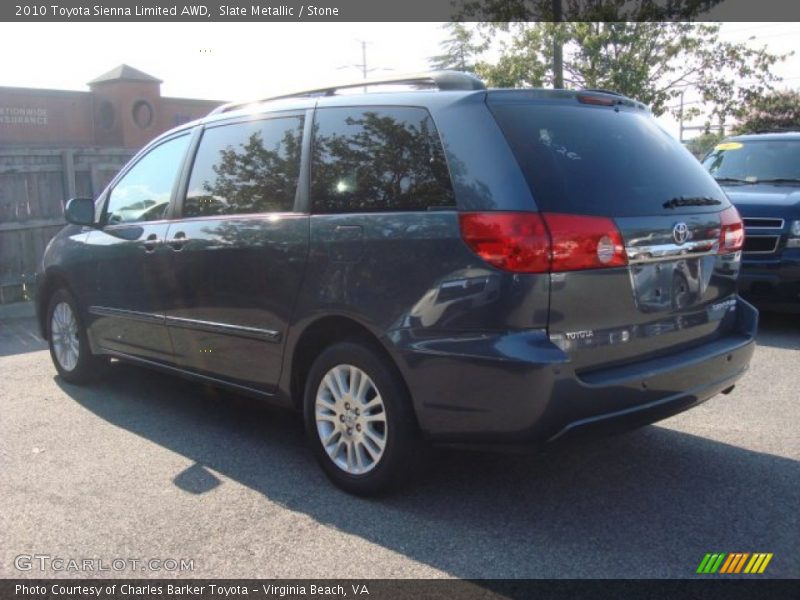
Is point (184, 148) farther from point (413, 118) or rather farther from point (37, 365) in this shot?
point (37, 365)

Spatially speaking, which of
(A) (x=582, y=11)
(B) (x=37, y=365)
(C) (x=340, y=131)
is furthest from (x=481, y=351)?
(A) (x=582, y=11)

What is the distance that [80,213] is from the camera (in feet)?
17.8

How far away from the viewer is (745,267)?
720cm

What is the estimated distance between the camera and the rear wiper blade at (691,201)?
3465mm

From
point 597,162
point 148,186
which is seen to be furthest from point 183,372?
point 597,162

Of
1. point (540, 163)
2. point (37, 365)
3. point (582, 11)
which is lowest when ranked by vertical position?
point (37, 365)

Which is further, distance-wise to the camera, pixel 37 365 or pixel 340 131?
pixel 37 365

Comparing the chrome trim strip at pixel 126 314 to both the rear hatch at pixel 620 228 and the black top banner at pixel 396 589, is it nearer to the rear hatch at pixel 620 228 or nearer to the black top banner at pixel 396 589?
the black top banner at pixel 396 589

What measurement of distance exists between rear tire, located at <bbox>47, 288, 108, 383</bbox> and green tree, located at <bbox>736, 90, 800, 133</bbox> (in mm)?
16708

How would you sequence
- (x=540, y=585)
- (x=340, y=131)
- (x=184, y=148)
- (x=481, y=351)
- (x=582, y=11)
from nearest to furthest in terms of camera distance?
(x=540, y=585), (x=481, y=351), (x=340, y=131), (x=184, y=148), (x=582, y=11)

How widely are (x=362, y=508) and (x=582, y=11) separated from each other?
53.6ft

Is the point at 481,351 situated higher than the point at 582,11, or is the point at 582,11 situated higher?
the point at 582,11

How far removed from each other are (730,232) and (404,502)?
2049 mm

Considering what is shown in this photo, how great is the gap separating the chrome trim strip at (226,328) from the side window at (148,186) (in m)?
0.71
